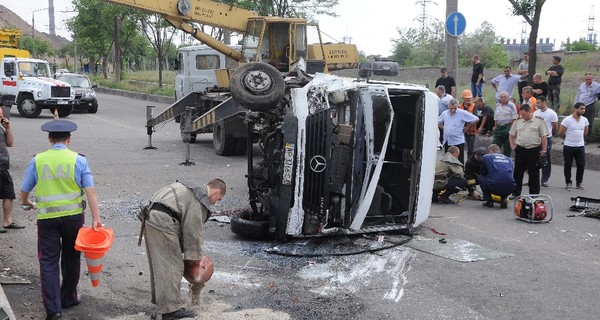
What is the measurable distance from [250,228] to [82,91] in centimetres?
2086

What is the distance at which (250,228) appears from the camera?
8484 millimetres

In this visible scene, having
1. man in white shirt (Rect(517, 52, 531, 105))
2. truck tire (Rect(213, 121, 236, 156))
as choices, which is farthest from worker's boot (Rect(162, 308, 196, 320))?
man in white shirt (Rect(517, 52, 531, 105))

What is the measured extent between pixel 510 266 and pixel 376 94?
2447 millimetres

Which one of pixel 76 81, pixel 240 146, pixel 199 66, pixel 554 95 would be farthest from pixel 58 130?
pixel 76 81

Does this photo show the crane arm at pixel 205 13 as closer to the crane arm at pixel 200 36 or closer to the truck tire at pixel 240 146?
the crane arm at pixel 200 36

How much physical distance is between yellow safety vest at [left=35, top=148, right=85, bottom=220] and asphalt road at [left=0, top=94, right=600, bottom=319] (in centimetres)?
90

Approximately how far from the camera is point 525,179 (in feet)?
44.2

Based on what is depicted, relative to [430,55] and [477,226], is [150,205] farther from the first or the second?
[430,55]

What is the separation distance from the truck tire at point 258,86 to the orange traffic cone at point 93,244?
3.93 meters

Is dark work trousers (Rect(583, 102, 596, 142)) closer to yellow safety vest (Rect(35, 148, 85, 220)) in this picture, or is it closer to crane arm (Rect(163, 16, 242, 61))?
crane arm (Rect(163, 16, 242, 61))

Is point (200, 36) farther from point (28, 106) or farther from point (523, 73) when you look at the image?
point (28, 106)

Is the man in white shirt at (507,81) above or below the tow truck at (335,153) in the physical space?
above

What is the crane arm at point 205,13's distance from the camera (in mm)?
17469

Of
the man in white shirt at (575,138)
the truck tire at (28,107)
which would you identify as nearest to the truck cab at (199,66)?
the truck tire at (28,107)
